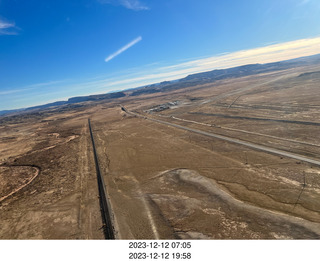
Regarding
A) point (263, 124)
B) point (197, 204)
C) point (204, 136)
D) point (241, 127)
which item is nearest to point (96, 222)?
point (197, 204)

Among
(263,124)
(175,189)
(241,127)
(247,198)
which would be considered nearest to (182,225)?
(175,189)

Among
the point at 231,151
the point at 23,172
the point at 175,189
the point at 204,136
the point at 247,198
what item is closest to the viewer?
the point at 247,198

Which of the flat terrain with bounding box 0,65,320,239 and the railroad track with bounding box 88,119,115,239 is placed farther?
the railroad track with bounding box 88,119,115,239

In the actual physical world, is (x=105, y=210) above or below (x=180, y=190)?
above

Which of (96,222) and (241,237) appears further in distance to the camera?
(96,222)

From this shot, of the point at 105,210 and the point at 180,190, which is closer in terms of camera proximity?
the point at 105,210

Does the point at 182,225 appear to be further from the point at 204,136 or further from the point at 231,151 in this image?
the point at 204,136

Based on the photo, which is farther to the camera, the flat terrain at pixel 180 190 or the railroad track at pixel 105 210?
the railroad track at pixel 105 210

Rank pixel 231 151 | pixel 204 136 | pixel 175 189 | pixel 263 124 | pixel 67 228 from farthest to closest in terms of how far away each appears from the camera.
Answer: pixel 263 124 < pixel 204 136 < pixel 231 151 < pixel 175 189 < pixel 67 228

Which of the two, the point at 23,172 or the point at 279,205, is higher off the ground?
the point at 23,172
